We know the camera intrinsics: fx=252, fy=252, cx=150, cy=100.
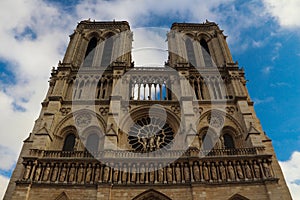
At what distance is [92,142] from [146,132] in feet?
12.4

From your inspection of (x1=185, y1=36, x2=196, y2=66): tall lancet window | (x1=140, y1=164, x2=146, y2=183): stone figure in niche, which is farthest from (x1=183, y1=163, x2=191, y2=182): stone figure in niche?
(x1=185, y1=36, x2=196, y2=66): tall lancet window

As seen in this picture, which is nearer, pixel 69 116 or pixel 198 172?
pixel 198 172

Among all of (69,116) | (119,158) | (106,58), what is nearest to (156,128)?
(119,158)

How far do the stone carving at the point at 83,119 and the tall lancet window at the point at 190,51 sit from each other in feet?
35.1

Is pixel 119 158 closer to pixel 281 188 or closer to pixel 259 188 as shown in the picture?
pixel 259 188

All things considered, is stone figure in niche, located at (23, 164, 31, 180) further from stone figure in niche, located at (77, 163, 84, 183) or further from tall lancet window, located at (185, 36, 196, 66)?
tall lancet window, located at (185, 36, 196, 66)

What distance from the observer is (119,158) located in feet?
47.1

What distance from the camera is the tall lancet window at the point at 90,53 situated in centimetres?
2288

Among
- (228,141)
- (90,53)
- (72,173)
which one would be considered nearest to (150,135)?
(228,141)

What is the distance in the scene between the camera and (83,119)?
17.9 meters

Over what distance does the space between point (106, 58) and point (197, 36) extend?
9.76m

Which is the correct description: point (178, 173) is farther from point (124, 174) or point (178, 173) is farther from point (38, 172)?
point (38, 172)

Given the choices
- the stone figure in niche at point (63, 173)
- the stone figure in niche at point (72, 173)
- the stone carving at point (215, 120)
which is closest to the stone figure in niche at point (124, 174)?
the stone figure in niche at point (72, 173)

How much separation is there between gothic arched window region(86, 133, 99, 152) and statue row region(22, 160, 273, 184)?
225 centimetres
